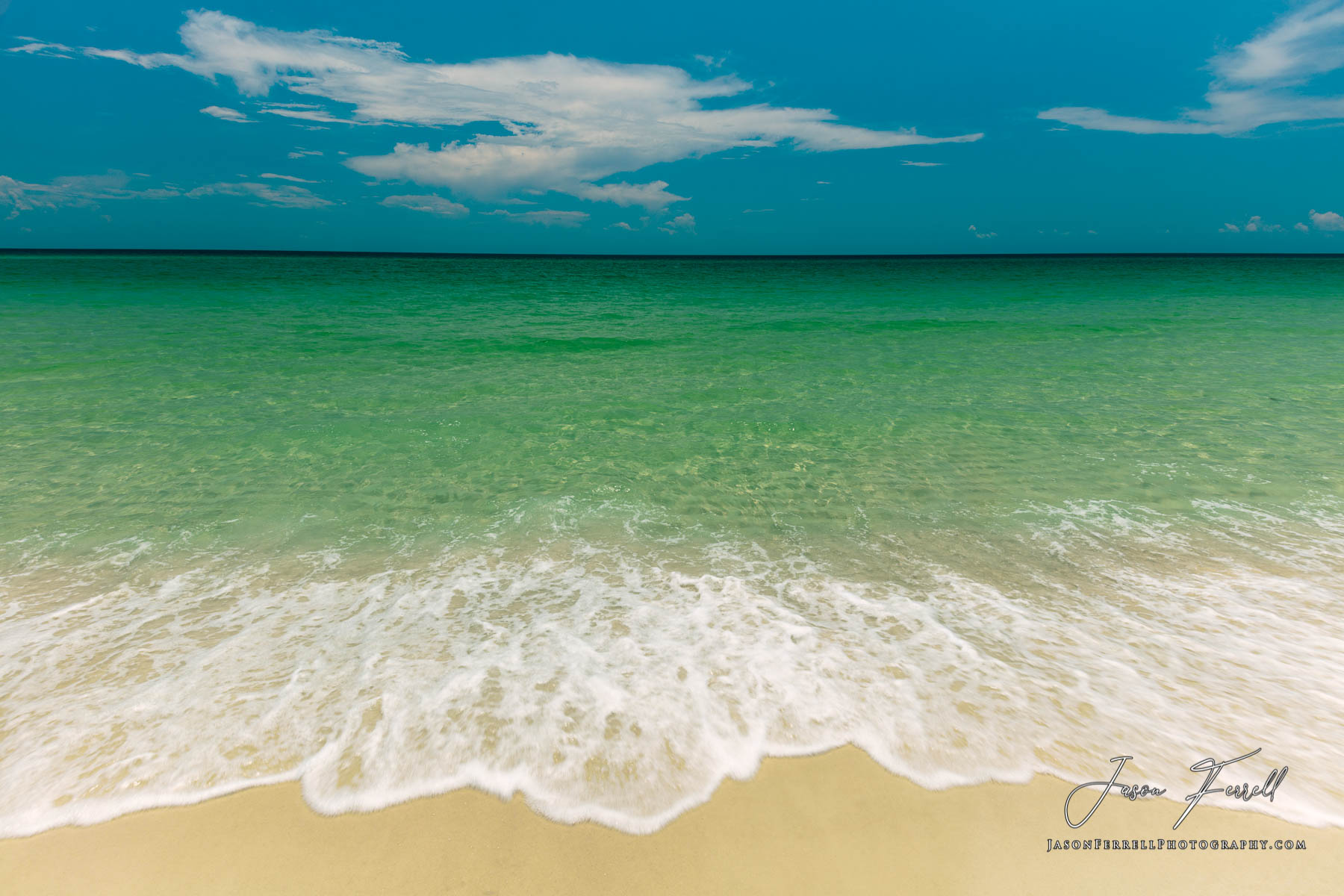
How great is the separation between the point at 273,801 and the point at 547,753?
47.3 inches

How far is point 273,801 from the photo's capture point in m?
2.83

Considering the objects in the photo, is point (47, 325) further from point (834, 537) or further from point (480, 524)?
point (834, 537)

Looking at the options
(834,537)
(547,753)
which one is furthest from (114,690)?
(834,537)

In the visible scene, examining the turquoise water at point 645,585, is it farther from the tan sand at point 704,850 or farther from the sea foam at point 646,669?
the tan sand at point 704,850

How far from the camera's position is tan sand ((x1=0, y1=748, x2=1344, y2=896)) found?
97.6 inches

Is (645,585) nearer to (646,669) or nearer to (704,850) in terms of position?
(646,669)

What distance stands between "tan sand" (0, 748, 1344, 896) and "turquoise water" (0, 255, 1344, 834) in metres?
0.14

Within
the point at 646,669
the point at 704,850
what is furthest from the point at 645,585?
the point at 704,850

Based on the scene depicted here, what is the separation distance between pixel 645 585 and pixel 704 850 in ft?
7.36

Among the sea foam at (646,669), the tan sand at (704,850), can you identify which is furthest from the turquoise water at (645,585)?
the tan sand at (704,850)

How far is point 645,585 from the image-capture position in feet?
15.6

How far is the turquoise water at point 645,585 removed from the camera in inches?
123

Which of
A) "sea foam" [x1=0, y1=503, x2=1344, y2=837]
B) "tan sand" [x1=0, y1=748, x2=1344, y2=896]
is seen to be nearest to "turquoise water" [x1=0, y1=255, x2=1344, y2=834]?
"sea foam" [x1=0, y1=503, x2=1344, y2=837]

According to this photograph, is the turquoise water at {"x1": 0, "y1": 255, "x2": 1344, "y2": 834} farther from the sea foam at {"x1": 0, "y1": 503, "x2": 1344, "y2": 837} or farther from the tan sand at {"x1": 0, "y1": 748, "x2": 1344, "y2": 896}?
the tan sand at {"x1": 0, "y1": 748, "x2": 1344, "y2": 896}
